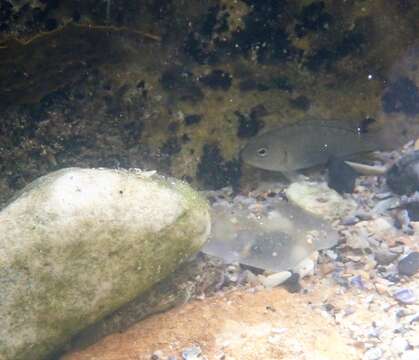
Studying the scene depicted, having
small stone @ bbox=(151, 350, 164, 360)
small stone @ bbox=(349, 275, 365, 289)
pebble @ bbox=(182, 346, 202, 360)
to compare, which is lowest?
small stone @ bbox=(151, 350, 164, 360)

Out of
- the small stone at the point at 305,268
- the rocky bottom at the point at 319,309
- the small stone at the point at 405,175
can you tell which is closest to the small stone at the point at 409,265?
the rocky bottom at the point at 319,309

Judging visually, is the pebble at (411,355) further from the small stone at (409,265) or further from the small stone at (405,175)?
the small stone at (405,175)

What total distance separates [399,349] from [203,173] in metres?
2.88

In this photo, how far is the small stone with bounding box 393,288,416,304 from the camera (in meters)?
3.55

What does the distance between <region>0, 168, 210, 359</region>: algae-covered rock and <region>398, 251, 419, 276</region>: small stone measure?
6.37ft

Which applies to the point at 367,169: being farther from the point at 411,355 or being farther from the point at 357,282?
the point at 411,355

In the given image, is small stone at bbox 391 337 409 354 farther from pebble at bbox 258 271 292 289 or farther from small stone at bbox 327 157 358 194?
small stone at bbox 327 157 358 194

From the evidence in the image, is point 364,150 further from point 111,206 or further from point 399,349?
point 111,206

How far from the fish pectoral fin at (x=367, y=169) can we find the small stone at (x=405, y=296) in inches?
80.7

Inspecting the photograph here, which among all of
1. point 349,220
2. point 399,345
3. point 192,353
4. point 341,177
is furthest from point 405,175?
point 192,353

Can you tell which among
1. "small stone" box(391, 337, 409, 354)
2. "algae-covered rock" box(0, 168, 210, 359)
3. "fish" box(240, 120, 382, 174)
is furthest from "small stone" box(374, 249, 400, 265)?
"algae-covered rock" box(0, 168, 210, 359)

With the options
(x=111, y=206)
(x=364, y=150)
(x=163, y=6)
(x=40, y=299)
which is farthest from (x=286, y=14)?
(x=40, y=299)

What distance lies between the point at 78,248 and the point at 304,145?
3155mm

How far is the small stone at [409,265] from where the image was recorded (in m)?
3.90
